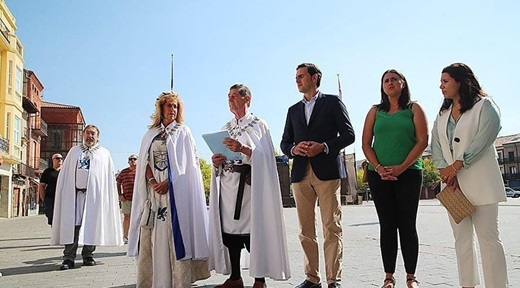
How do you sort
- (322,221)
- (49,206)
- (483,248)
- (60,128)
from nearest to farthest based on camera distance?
(483,248), (322,221), (49,206), (60,128)

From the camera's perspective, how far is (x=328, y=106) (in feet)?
17.8

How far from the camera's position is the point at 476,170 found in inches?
175

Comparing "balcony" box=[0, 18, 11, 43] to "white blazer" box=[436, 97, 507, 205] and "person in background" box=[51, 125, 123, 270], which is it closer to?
"person in background" box=[51, 125, 123, 270]

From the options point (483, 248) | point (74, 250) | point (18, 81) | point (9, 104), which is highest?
point (18, 81)

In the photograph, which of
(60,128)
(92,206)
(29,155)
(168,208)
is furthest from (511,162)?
(168,208)

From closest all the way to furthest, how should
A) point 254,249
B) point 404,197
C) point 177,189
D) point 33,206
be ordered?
point 404,197 < point 254,249 < point 177,189 < point 33,206

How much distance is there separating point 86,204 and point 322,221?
15.3 feet

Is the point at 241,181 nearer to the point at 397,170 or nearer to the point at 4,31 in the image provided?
the point at 397,170

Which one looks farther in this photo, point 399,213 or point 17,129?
point 17,129

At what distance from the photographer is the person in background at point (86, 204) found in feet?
26.6

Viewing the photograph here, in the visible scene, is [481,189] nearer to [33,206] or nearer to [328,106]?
[328,106]

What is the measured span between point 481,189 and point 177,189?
3.15 meters

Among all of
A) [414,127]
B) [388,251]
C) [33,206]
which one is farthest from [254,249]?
[33,206]

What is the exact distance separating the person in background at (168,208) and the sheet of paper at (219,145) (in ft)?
1.41
